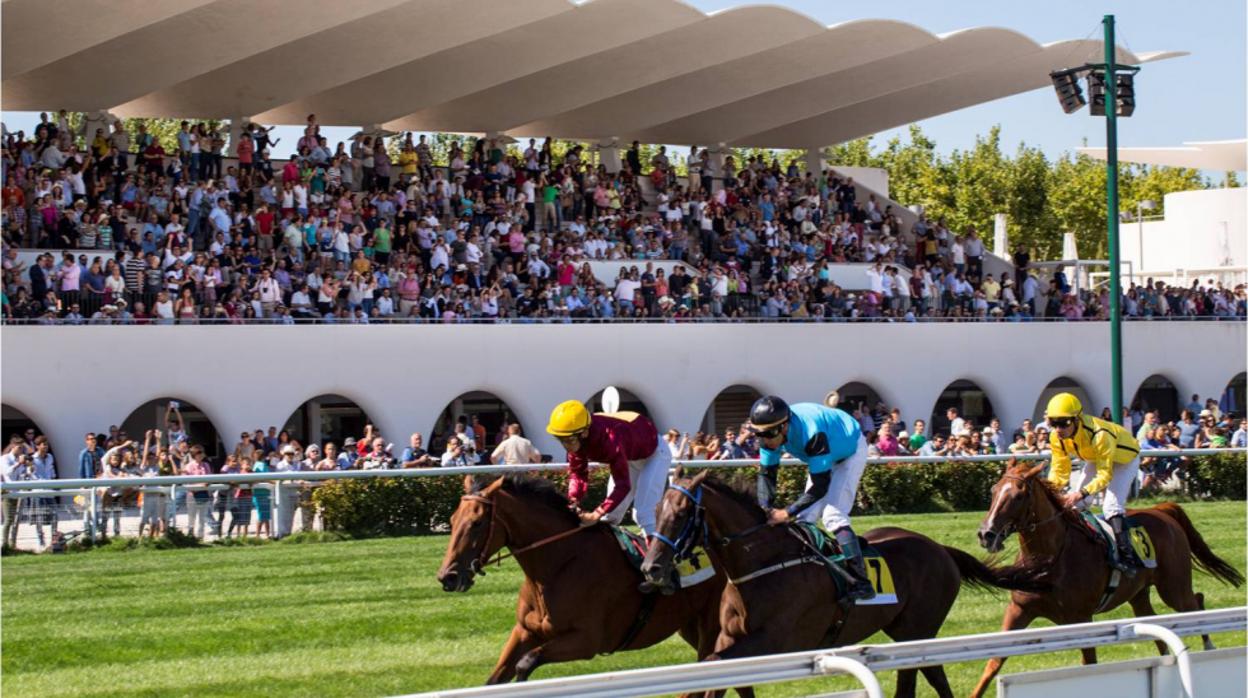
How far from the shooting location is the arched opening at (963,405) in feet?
93.6

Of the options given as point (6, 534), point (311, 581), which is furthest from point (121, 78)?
point (311, 581)

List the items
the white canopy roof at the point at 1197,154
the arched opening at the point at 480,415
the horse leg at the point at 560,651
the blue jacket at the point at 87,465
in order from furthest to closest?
the white canopy roof at the point at 1197,154
the arched opening at the point at 480,415
the blue jacket at the point at 87,465
the horse leg at the point at 560,651

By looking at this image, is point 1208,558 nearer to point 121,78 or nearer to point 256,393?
point 256,393

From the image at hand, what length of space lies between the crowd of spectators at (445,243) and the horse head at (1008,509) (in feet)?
43.1

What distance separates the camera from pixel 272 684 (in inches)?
344

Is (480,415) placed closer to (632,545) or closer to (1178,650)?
(632,545)

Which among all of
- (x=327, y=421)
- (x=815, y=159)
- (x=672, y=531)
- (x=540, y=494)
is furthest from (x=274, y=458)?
(x=815, y=159)

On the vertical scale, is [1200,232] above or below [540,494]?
above

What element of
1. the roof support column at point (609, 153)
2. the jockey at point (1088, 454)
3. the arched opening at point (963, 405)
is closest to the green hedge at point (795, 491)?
the jockey at point (1088, 454)

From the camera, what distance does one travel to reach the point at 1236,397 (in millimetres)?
32031

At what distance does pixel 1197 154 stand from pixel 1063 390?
646 inches

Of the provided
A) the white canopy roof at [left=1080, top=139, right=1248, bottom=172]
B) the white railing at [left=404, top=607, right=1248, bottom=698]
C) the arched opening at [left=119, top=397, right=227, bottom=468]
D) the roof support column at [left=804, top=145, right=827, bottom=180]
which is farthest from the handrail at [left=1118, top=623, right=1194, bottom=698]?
the white canopy roof at [left=1080, top=139, right=1248, bottom=172]

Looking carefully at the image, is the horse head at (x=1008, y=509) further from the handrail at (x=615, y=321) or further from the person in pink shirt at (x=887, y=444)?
the handrail at (x=615, y=321)

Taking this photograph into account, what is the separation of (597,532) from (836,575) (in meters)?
1.15
